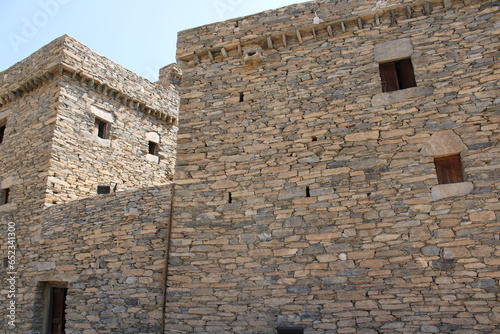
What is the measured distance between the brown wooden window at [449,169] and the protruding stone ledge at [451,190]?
0.14 meters

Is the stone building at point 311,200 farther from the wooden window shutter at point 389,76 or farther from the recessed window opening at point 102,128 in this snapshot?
the recessed window opening at point 102,128

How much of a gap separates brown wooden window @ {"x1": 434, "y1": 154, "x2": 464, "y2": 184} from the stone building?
0.07 feet

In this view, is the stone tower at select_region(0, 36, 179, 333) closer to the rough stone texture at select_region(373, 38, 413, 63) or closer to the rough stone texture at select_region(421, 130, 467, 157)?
the rough stone texture at select_region(373, 38, 413, 63)

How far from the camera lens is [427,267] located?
577 cm

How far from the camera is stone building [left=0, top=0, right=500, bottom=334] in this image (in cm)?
586

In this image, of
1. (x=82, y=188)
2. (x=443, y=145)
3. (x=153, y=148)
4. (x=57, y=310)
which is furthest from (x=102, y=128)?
(x=443, y=145)

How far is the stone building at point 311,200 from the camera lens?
5.86 meters

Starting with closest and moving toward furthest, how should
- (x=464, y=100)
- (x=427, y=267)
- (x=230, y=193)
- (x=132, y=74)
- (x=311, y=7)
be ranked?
(x=427, y=267) → (x=464, y=100) → (x=230, y=193) → (x=311, y=7) → (x=132, y=74)

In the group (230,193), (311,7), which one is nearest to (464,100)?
(311,7)

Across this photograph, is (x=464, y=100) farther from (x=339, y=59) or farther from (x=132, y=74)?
(x=132, y=74)

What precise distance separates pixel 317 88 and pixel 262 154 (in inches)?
64.6

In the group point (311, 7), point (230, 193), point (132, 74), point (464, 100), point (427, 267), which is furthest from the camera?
point (132, 74)

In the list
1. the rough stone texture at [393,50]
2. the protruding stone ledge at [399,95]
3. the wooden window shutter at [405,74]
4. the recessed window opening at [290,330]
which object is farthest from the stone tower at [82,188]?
the wooden window shutter at [405,74]

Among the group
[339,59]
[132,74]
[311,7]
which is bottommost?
[339,59]
